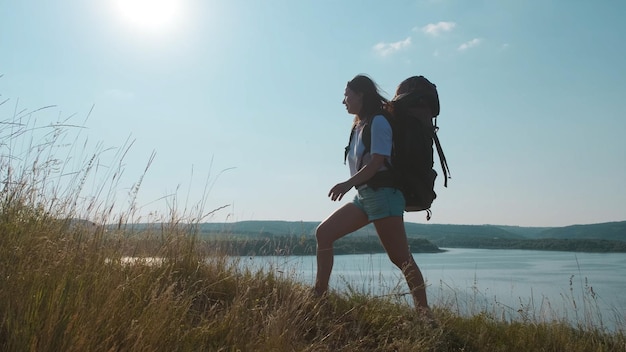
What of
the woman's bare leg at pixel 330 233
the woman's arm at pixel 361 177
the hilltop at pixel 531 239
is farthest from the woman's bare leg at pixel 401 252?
the hilltop at pixel 531 239

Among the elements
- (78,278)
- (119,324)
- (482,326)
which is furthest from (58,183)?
Result: (482,326)

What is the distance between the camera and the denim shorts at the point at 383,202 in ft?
11.9

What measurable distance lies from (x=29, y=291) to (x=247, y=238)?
13.6ft

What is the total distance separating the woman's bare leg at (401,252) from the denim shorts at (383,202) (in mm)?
43

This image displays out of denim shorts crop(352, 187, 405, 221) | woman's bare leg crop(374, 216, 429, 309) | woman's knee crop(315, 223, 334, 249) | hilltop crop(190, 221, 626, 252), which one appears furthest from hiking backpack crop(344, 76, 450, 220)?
hilltop crop(190, 221, 626, 252)

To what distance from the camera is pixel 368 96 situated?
12.6ft

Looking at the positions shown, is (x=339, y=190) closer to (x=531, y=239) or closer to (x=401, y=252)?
(x=401, y=252)

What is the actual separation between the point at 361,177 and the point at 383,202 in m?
0.27

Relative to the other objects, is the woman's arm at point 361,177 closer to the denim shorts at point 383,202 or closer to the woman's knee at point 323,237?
the denim shorts at point 383,202

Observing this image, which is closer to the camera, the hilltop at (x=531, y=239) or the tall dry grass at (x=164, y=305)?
the tall dry grass at (x=164, y=305)

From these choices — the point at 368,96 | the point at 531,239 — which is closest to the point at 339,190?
the point at 368,96

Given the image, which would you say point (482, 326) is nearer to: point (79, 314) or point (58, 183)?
point (79, 314)

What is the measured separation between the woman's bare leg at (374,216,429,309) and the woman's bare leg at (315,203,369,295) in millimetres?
163

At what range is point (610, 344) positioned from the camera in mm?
4344
